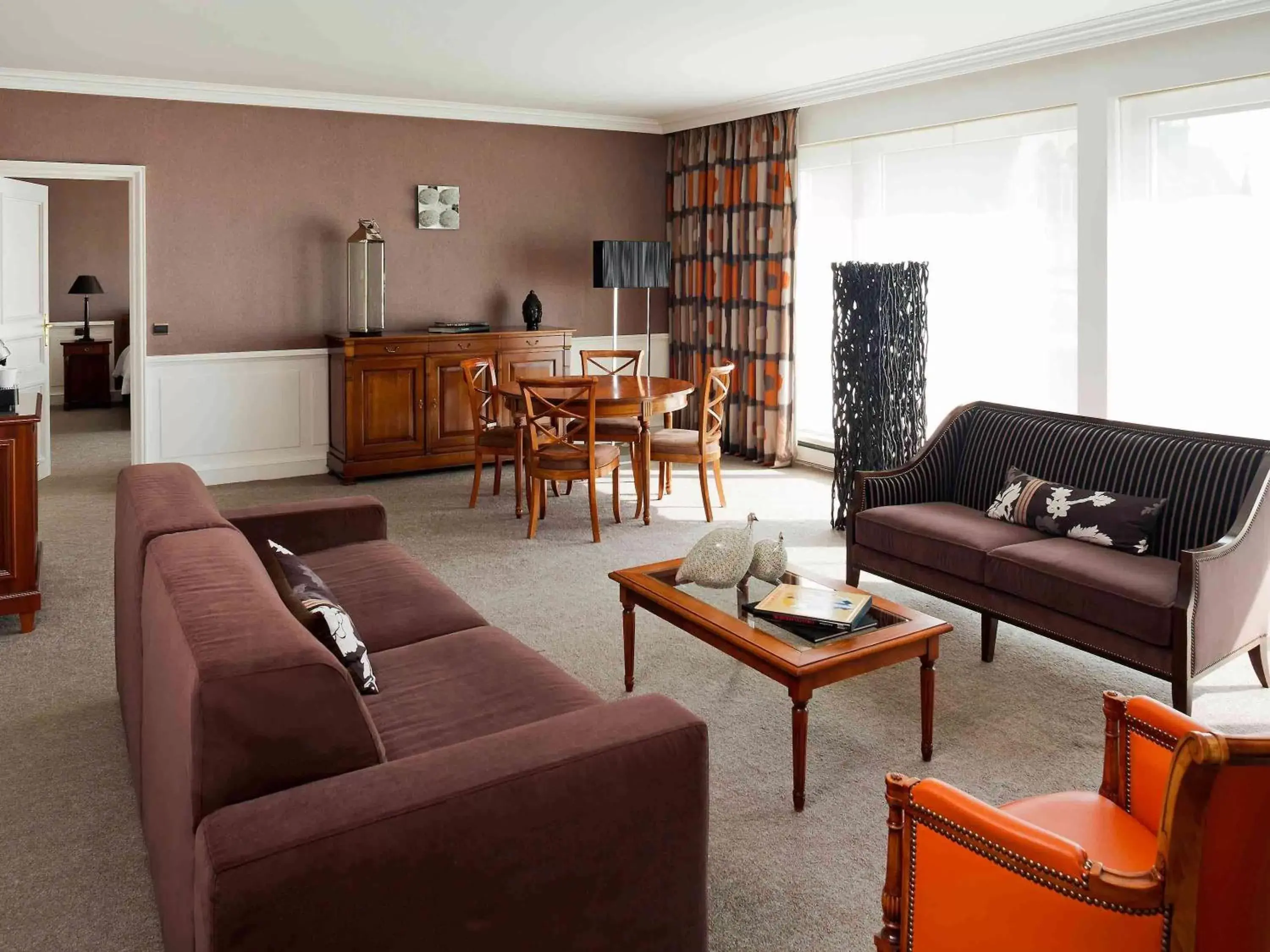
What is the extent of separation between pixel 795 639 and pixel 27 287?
6086mm

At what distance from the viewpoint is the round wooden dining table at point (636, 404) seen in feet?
18.9

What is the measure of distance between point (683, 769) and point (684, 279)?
6.88 m

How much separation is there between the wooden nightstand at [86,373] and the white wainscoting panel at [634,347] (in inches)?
215

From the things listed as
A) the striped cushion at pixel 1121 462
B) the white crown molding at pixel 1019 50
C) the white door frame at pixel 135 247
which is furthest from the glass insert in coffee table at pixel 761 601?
the white door frame at pixel 135 247

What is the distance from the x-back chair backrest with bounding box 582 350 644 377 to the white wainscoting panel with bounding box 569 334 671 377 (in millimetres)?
88

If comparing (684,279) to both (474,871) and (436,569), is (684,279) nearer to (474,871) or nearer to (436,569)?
(436,569)

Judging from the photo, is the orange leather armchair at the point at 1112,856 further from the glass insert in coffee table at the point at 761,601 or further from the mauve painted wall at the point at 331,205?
the mauve painted wall at the point at 331,205

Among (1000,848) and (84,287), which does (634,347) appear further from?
(1000,848)

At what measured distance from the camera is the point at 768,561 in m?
3.33

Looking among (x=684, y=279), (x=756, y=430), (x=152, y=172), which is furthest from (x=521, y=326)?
(x=152, y=172)

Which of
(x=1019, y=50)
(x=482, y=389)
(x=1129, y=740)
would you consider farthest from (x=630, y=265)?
(x=1129, y=740)

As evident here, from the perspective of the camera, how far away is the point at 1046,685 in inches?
144

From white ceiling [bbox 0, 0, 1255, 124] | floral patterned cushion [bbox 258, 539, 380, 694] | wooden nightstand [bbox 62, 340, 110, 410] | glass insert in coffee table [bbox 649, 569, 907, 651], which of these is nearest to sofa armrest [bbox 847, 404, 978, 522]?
glass insert in coffee table [bbox 649, 569, 907, 651]

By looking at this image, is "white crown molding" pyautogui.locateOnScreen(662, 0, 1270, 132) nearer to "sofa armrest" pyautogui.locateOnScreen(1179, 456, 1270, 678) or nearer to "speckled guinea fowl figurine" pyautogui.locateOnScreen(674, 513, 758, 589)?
"sofa armrest" pyautogui.locateOnScreen(1179, 456, 1270, 678)
